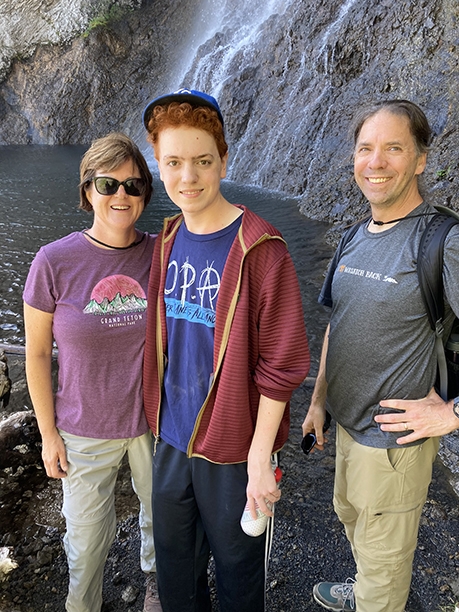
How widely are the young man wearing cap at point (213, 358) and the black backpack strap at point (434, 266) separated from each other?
22.2 inches

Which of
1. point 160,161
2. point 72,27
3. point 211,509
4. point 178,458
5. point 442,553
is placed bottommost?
point 442,553

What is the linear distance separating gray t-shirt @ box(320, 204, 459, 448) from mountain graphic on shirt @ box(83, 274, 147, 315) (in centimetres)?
97

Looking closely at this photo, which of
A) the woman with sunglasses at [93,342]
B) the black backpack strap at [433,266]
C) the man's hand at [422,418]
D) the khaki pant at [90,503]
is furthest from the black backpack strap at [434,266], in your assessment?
the khaki pant at [90,503]

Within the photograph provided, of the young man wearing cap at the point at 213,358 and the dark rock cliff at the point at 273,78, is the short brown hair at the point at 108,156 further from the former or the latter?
the dark rock cliff at the point at 273,78

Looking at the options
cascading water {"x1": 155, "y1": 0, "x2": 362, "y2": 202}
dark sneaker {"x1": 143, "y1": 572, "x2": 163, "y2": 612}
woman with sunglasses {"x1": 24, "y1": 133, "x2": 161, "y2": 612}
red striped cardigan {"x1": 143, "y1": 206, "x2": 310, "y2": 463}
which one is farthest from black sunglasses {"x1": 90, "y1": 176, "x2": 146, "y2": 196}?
cascading water {"x1": 155, "y1": 0, "x2": 362, "y2": 202}

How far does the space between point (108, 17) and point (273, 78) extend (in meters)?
15.4

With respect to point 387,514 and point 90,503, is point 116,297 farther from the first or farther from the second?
point 387,514

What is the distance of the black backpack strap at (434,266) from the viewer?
1.81 m

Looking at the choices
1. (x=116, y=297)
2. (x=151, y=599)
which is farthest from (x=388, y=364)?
(x=151, y=599)

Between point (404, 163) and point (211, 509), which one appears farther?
point (404, 163)

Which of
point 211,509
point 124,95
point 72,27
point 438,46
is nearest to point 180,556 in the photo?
point 211,509

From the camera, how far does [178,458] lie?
6.44ft

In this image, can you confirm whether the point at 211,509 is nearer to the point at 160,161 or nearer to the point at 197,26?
the point at 160,161

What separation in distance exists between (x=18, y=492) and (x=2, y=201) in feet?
37.7
